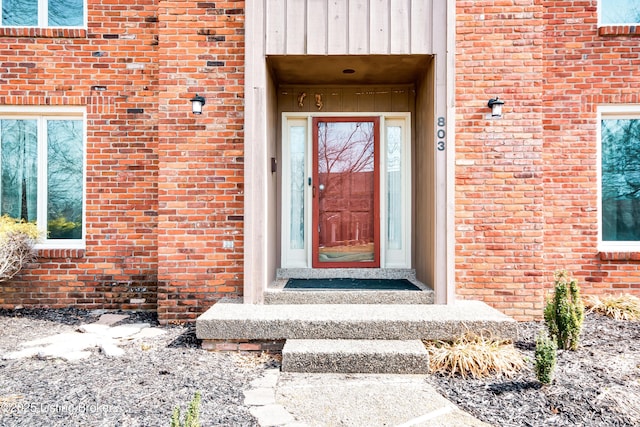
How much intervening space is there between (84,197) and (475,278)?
182 inches

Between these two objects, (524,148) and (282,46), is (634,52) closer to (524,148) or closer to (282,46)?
(524,148)

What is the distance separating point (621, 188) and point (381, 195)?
3027mm

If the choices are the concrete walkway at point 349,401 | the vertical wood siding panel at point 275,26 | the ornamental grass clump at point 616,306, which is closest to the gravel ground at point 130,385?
the concrete walkway at point 349,401

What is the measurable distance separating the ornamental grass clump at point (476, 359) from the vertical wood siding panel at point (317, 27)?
118 inches

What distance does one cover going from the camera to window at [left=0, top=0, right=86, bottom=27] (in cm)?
518

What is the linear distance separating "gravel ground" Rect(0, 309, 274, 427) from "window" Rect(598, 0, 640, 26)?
18.5 feet

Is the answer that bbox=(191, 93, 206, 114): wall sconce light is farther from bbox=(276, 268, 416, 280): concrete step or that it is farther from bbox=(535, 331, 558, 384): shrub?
bbox=(535, 331, 558, 384): shrub

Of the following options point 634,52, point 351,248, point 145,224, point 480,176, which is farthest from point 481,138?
point 145,224

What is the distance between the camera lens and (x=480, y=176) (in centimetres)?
464

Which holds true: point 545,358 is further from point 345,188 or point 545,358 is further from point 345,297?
point 345,188

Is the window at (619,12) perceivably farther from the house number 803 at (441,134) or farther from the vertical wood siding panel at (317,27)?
the vertical wood siding panel at (317,27)

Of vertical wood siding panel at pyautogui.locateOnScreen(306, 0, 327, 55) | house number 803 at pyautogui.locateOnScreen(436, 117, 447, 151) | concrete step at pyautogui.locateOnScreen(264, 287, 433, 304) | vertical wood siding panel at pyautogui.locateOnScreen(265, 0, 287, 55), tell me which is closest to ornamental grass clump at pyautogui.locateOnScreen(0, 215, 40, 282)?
concrete step at pyautogui.locateOnScreen(264, 287, 433, 304)

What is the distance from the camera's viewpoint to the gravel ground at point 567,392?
8.64 feet

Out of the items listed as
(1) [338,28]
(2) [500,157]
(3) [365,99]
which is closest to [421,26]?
(1) [338,28]
